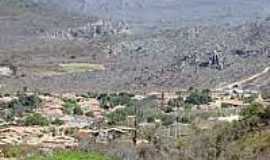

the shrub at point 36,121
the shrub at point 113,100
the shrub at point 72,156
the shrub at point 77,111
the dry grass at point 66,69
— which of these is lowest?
the dry grass at point 66,69

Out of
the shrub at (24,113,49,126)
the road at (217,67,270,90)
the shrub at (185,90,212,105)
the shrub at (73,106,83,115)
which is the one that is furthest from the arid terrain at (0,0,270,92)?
the shrub at (24,113,49,126)

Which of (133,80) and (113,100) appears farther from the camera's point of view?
(133,80)

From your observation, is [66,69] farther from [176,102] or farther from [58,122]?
[58,122]

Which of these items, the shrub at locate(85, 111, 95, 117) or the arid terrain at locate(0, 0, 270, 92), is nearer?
the shrub at locate(85, 111, 95, 117)

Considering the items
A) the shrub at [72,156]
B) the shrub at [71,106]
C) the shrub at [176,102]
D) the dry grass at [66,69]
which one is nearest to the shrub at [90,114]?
the shrub at [71,106]

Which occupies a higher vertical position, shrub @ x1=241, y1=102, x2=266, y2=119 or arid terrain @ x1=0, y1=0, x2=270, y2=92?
shrub @ x1=241, y1=102, x2=266, y2=119

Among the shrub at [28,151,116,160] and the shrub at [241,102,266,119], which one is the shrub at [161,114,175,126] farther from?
the shrub at [28,151,116,160]

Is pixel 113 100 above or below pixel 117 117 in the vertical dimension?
below

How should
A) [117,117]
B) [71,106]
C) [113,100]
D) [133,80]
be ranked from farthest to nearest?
1. [133,80]
2. [113,100]
3. [71,106]
4. [117,117]

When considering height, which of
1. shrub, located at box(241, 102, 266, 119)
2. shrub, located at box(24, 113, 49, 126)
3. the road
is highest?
shrub, located at box(241, 102, 266, 119)

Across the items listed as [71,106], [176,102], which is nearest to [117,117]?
[71,106]

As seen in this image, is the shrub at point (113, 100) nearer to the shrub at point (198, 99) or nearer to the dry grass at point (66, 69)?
the shrub at point (198, 99)

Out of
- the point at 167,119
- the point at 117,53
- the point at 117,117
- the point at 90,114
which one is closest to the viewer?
the point at 167,119

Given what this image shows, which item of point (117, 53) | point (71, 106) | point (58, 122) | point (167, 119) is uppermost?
point (167, 119)
